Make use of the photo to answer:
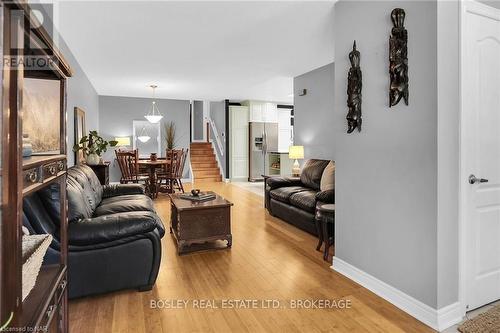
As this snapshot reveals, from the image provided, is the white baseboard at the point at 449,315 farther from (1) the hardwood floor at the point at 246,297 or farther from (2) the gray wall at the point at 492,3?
(2) the gray wall at the point at 492,3

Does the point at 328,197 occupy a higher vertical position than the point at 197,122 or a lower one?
lower

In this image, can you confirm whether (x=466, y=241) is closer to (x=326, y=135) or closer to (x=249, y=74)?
(x=326, y=135)

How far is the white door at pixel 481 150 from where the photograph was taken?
6.86ft

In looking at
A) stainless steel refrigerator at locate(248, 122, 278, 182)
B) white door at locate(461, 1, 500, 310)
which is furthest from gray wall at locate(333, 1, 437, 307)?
stainless steel refrigerator at locate(248, 122, 278, 182)

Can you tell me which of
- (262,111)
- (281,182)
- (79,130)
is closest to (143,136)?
(262,111)

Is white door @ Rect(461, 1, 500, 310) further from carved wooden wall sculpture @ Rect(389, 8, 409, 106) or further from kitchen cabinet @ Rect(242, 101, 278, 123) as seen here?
kitchen cabinet @ Rect(242, 101, 278, 123)

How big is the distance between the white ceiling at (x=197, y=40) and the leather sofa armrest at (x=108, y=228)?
2.01 m

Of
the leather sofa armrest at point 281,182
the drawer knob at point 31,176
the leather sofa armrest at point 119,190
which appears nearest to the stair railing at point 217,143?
the leather sofa armrest at point 281,182

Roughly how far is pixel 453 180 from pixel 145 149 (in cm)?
812

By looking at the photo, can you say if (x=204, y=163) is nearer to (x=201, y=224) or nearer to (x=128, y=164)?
(x=128, y=164)

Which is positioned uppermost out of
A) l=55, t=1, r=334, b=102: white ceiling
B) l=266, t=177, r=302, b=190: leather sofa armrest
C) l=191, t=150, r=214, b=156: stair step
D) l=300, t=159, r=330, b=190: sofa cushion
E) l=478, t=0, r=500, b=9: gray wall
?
l=55, t=1, r=334, b=102: white ceiling

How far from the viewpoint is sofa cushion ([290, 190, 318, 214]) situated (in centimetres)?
400

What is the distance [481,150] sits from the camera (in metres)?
2.17

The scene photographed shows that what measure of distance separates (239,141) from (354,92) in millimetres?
6745
